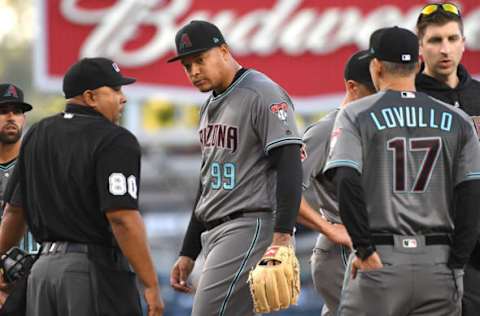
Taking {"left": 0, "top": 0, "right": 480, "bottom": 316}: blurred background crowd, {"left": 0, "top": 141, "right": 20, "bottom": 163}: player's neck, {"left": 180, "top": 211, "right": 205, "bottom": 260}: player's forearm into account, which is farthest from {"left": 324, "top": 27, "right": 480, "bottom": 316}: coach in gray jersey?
{"left": 0, "top": 0, "right": 480, "bottom": 316}: blurred background crowd

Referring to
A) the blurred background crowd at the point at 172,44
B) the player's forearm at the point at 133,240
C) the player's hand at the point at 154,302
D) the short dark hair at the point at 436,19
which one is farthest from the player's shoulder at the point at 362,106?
the blurred background crowd at the point at 172,44

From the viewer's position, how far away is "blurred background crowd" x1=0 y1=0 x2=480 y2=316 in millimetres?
21781

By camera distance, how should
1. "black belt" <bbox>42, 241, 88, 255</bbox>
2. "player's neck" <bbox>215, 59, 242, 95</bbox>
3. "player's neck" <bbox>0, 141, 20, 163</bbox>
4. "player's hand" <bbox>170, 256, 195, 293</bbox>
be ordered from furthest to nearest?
"player's neck" <bbox>0, 141, 20, 163</bbox> → "player's hand" <bbox>170, 256, 195, 293</bbox> → "player's neck" <bbox>215, 59, 242, 95</bbox> → "black belt" <bbox>42, 241, 88, 255</bbox>

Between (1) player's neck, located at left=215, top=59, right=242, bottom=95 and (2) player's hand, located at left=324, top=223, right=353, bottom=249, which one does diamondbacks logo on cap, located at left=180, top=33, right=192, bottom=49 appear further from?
(2) player's hand, located at left=324, top=223, right=353, bottom=249

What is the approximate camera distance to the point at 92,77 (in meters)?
6.92

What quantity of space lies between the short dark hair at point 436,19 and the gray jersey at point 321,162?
39.9 inches

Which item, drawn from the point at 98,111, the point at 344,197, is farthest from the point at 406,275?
the point at 98,111

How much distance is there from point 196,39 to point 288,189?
1.06 metres

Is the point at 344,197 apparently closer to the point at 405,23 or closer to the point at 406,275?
the point at 406,275

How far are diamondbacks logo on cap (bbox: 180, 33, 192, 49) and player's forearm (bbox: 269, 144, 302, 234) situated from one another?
0.84 m

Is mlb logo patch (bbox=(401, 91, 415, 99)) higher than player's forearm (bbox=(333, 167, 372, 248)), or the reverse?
mlb logo patch (bbox=(401, 91, 415, 99))

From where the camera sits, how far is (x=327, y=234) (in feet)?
26.0

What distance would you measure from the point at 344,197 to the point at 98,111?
1468 millimetres

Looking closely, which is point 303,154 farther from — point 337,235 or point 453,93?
point 453,93
